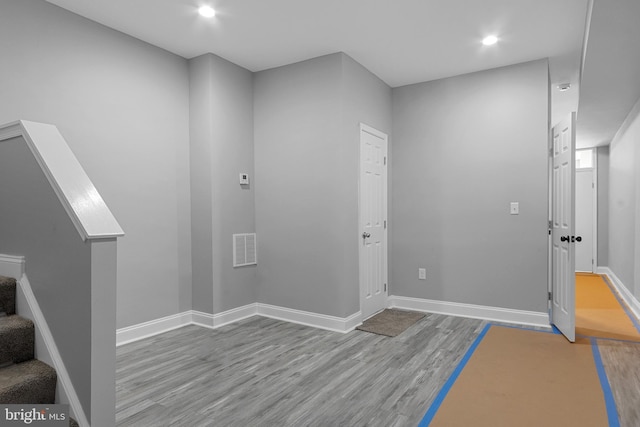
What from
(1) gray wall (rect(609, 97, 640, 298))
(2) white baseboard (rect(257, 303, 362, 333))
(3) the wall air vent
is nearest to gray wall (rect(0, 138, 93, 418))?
(3) the wall air vent

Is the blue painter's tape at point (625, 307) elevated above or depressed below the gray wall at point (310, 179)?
below

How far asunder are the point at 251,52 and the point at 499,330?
3.61 m

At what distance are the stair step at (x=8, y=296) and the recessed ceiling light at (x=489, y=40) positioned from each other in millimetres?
3939

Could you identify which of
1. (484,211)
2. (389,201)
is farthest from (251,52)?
(484,211)

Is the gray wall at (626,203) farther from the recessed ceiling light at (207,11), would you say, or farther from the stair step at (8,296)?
the stair step at (8,296)

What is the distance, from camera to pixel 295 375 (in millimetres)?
2787

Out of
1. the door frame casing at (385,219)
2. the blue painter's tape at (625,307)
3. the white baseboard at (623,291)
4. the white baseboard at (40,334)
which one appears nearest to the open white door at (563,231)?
the blue painter's tape at (625,307)

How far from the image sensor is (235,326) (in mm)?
3938

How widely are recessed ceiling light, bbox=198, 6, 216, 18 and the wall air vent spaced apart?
205 cm

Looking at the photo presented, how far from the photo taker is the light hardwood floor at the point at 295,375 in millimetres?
2246

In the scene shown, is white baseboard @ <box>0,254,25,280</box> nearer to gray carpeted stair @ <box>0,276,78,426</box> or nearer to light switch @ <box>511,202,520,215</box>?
gray carpeted stair @ <box>0,276,78,426</box>

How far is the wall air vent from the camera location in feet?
13.6

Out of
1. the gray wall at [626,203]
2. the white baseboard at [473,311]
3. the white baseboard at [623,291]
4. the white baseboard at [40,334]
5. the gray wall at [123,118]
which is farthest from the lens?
the gray wall at [626,203]

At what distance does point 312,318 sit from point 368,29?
275 cm
